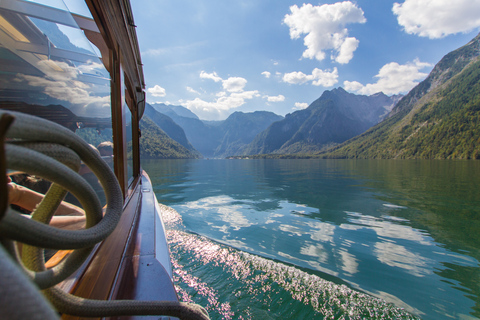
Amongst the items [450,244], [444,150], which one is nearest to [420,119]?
[444,150]

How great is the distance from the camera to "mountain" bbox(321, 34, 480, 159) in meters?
87.4

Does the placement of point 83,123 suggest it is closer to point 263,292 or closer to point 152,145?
point 263,292

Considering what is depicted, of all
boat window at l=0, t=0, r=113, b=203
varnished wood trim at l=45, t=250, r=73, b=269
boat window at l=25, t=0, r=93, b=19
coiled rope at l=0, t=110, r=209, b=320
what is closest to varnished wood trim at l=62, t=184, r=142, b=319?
varnished wood trim at l=45, t=250, r=73, b=269

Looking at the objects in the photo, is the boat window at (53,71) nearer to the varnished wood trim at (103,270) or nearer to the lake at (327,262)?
the varnished wood trim at (103,270)

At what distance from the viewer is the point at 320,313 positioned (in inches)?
104

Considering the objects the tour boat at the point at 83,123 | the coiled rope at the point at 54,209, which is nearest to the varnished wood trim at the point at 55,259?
the tour boat at the point at 83,123

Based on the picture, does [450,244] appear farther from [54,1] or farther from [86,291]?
[54,1]

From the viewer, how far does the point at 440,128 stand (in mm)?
98250

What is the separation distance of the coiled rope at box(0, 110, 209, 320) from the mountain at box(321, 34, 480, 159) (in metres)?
102

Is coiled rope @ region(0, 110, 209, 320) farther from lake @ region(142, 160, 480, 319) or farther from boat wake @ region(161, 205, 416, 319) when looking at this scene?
lake @ region(142, 160, 480, 319)

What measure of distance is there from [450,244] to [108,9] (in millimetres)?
7250

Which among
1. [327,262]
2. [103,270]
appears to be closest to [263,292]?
[327,262]

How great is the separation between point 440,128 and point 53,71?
424 ft

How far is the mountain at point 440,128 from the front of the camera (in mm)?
87375
